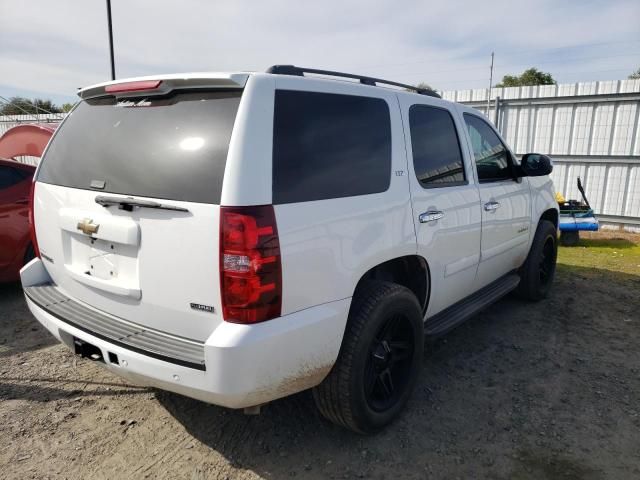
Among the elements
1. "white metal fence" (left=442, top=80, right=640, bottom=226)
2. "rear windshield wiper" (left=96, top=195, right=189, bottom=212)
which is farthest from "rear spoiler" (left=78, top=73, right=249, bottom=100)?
"white metal fence" (left=442, top=80, right=640, bottom=226)

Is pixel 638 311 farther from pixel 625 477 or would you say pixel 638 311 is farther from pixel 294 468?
pixel 294 468

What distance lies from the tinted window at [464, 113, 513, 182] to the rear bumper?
211 centimetres

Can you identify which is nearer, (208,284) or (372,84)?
(208,284)

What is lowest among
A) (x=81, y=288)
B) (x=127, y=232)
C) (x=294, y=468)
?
(x=294, y=468)

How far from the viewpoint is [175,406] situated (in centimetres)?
303

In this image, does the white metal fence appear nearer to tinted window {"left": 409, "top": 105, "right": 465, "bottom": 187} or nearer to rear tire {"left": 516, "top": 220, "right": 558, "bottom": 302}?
rear tire {"left": 516, "top": 220, "right": 558, "bottom": 302}

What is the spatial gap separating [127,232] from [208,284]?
1.74 ft

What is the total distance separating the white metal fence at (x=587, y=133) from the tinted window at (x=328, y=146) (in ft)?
28.8

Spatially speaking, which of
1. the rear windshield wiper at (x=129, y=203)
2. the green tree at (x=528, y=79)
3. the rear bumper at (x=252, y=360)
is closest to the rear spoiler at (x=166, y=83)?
the rear windshield wiper at (x=129, y=203)

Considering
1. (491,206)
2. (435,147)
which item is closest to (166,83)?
(435,147)

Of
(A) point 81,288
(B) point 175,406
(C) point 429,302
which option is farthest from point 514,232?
(A) point 81,288

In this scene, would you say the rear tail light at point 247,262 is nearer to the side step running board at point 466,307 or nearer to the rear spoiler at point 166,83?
the rear spoiler at point 166,83

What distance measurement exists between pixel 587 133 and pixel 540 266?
20.3 ft

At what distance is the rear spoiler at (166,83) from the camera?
208 centimetres
